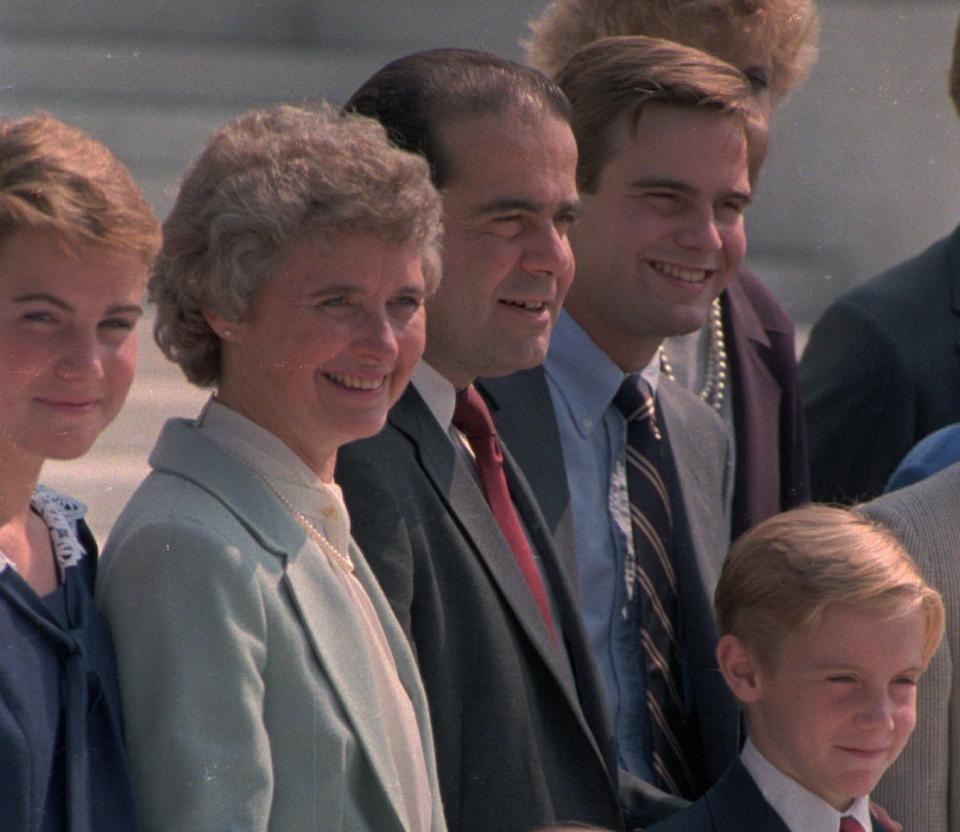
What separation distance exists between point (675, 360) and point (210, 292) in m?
1.50

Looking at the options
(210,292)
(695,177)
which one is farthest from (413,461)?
(695,177)

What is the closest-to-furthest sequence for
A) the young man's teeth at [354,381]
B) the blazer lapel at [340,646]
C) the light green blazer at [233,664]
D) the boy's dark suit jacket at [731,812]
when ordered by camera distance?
the light green blazer at [233,664] → the blazer lapel at [340,646] → the young man's teeth at [354,381] → the boy's dark suit jacket at [731,812]

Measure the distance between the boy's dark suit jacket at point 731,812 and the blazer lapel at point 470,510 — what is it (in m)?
0.28

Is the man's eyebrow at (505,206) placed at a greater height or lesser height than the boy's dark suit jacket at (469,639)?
greater

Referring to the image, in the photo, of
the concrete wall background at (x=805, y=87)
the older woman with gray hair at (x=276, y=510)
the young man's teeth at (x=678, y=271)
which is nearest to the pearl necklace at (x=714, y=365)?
the young man's teeth at (x=678, y=271)

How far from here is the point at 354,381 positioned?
222cm

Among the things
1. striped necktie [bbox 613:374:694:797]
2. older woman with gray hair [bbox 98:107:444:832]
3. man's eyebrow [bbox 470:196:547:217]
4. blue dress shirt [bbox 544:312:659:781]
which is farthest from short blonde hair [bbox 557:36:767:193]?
older woman with gray hair [bbox 98:107:444:832]

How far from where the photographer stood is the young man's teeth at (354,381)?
87.6 inches

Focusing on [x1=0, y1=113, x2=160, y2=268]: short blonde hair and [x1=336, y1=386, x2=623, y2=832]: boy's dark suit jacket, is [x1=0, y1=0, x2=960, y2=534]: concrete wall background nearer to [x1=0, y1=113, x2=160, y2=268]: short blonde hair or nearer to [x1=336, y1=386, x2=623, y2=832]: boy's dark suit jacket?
[x1=336, y1=386, x2=623, y2=832]: boy's dark suit jacket

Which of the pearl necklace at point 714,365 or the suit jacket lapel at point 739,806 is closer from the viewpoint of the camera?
the suit jacket lapel at point 739,806

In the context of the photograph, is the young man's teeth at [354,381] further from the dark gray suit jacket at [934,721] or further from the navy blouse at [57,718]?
the dark gray suit jacket at [934,721]

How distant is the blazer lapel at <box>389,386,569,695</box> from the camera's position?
2473 millimetres

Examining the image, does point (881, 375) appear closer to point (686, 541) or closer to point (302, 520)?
point (686, 541)

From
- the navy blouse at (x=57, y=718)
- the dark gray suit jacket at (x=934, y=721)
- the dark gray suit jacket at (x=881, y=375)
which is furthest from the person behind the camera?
the dark gray suit jacket at (x=881, y=375)
